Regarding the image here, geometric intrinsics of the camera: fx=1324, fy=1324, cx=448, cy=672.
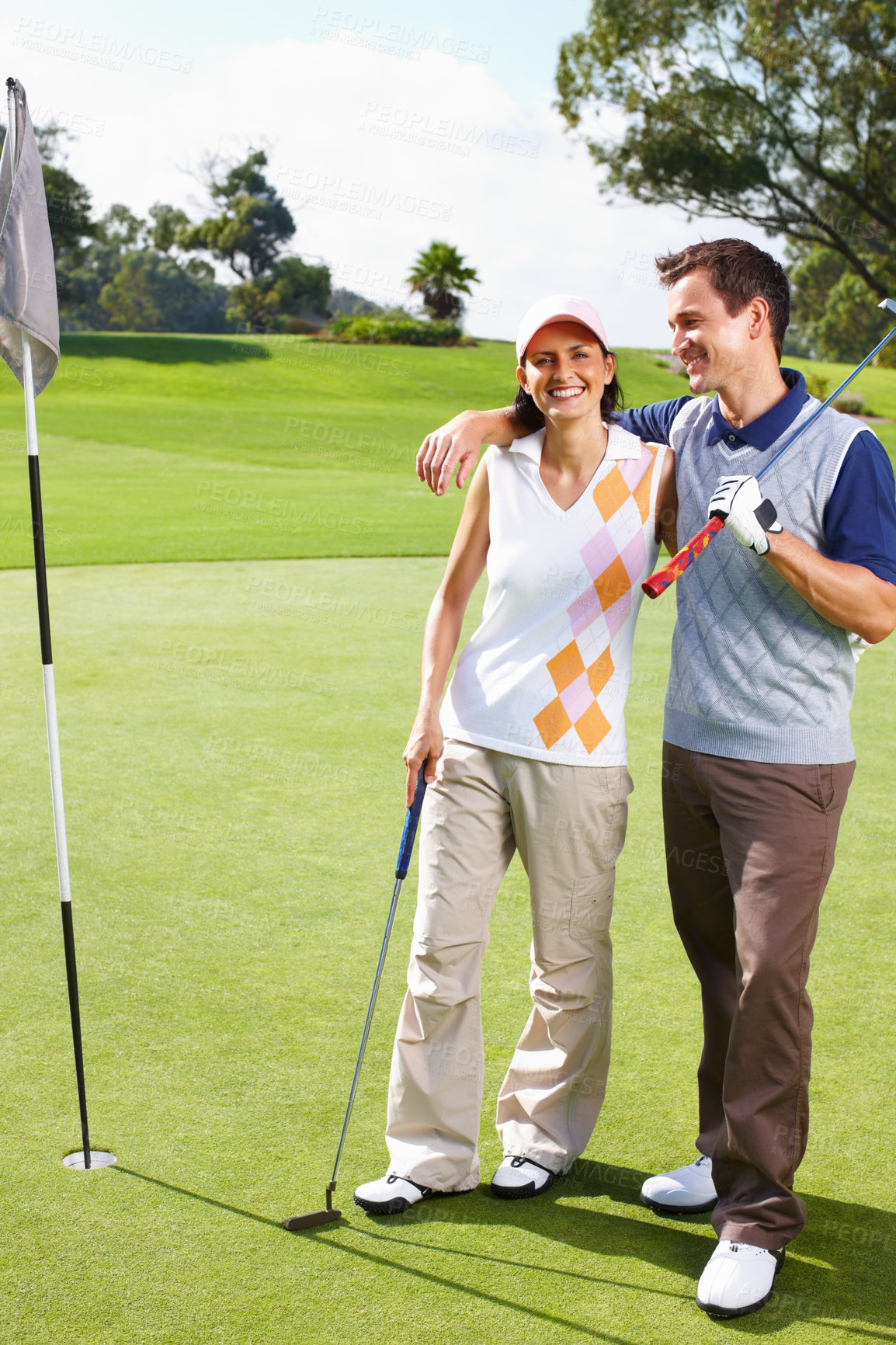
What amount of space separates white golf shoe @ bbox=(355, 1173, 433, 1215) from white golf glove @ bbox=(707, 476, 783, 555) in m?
1.56

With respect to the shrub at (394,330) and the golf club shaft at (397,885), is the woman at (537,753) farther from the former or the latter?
the shrub at (394,330)

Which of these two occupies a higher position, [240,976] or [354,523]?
[354,523]

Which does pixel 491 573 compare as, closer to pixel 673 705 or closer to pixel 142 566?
pixel 673 705

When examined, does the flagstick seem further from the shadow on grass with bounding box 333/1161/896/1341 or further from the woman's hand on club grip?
the woman's hand on club grip

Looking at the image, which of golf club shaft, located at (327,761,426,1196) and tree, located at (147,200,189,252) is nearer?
golf club shaft, located at (327,761,426,1196)

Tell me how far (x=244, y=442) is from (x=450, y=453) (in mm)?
24875

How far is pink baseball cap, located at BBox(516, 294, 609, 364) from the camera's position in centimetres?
279

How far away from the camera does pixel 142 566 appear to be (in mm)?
12023

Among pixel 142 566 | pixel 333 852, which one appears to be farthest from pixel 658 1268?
pixel 142 566

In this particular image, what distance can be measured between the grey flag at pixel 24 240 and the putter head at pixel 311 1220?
1.85 m

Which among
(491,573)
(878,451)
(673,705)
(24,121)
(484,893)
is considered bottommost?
(484,893)

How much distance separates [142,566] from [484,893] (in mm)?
9599

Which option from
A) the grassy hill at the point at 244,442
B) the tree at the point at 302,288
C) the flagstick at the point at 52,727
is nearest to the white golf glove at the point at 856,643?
the flagstick at the point at 52,727

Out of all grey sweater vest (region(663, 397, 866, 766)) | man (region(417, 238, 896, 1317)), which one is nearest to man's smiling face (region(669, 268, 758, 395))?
man (region(417, 238, 896, 1317))
